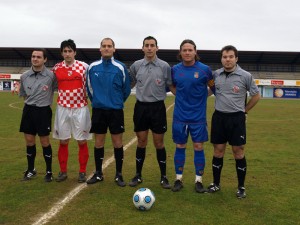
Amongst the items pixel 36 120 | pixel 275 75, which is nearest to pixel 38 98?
pixel 36 120

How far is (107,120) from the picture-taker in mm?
5578

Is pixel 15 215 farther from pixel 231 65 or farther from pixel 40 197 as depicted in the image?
pixel 231 65

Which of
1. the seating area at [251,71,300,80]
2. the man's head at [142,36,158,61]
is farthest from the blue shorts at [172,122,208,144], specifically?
the seating area at [251,71,300,80]

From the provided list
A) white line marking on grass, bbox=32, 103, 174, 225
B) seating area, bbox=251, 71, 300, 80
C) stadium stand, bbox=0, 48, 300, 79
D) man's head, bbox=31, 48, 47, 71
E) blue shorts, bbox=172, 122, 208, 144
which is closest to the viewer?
white line marking on grass, bbox=32, 103, 174, 225

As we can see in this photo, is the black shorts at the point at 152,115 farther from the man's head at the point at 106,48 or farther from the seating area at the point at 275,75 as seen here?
the seating area at the point at 275,75

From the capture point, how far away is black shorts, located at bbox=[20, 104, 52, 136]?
5.67 meters

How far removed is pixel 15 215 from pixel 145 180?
228cm

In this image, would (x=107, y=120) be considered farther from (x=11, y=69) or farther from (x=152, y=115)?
(x=11, y=69)

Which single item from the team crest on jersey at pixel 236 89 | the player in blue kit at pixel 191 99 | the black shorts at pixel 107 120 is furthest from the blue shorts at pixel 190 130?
the black shorts at pixel 107 120

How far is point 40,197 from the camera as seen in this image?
191 inches

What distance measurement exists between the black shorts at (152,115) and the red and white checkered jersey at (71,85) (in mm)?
1001

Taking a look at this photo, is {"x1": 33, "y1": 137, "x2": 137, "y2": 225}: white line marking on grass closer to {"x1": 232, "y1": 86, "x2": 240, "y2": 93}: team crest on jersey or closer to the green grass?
the green grass

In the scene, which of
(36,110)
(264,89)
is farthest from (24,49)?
(36,110)

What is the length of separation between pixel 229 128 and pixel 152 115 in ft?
4.01
